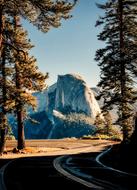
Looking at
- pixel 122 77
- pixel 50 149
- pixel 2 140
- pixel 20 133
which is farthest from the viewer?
pixel 20 133

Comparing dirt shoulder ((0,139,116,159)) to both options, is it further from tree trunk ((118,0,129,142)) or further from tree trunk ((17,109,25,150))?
tree trunk ((118,0,129,142))

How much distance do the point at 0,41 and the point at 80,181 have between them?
616 inches

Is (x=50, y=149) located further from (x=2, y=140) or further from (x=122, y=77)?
(x=122, y=77)

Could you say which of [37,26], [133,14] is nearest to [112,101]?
[133,14]

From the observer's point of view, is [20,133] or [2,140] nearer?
[2,140]

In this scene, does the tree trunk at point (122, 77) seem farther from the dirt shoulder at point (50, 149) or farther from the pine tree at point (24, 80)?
the pine tree at point (24, 80)

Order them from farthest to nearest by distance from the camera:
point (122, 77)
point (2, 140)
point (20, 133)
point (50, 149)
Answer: point (20, 133)
point (122, 77)
point (50, 149)
point (2, 140)

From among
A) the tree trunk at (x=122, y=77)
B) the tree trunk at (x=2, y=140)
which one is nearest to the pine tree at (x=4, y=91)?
the tree trunk at (x=2, y=140)

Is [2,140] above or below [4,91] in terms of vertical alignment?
below

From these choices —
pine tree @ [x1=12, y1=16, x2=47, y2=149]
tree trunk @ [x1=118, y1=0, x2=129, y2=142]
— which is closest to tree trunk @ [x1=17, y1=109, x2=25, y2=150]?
pine tree @ [x1=12, y1=16, x2=47, y2=149]

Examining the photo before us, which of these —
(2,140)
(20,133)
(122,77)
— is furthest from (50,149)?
(122,77)

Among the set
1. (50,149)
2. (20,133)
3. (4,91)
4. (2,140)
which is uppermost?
(4,91)

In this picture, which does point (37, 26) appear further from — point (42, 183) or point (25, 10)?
point (42, 183)

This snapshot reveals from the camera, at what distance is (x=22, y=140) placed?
A: 3017 cm
